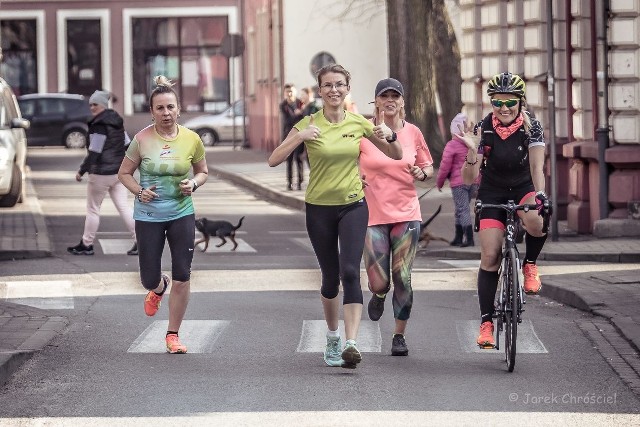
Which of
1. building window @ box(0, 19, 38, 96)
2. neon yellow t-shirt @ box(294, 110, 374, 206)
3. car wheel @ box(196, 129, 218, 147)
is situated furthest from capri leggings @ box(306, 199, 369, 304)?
building window @ box(0, 19, 38, 96)

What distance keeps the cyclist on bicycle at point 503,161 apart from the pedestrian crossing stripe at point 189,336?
2.04 metres

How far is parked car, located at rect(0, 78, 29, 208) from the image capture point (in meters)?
25.6

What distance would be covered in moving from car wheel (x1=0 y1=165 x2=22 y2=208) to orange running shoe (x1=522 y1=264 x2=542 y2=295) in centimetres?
1610

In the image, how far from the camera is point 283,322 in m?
13.2

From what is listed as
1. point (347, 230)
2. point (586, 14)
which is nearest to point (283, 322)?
point (347, 230)

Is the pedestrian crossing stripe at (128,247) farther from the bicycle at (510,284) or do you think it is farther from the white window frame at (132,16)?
the white window frame at (132,16)

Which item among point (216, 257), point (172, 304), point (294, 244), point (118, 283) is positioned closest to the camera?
point (172, 304)

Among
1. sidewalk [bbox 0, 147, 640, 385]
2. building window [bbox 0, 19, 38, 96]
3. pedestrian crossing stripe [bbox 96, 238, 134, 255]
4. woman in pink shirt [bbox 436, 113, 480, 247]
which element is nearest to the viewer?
sidewalk [bbox 0, 147, 640, 385]

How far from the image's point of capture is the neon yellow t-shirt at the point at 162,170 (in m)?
11.1

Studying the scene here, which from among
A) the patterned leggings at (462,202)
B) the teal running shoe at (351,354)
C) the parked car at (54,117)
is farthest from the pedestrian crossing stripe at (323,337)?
the parked car at (54,117)

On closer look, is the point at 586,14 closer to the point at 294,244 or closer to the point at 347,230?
the point at 294,244

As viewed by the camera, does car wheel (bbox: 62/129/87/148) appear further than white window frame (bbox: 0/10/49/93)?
No

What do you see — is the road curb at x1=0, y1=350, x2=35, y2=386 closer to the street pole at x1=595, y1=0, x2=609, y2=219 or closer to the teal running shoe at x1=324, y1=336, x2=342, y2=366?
the teal running shoe at x1=324, y1=336, x2=342, y2=366

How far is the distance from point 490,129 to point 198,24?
5139 centimetres
